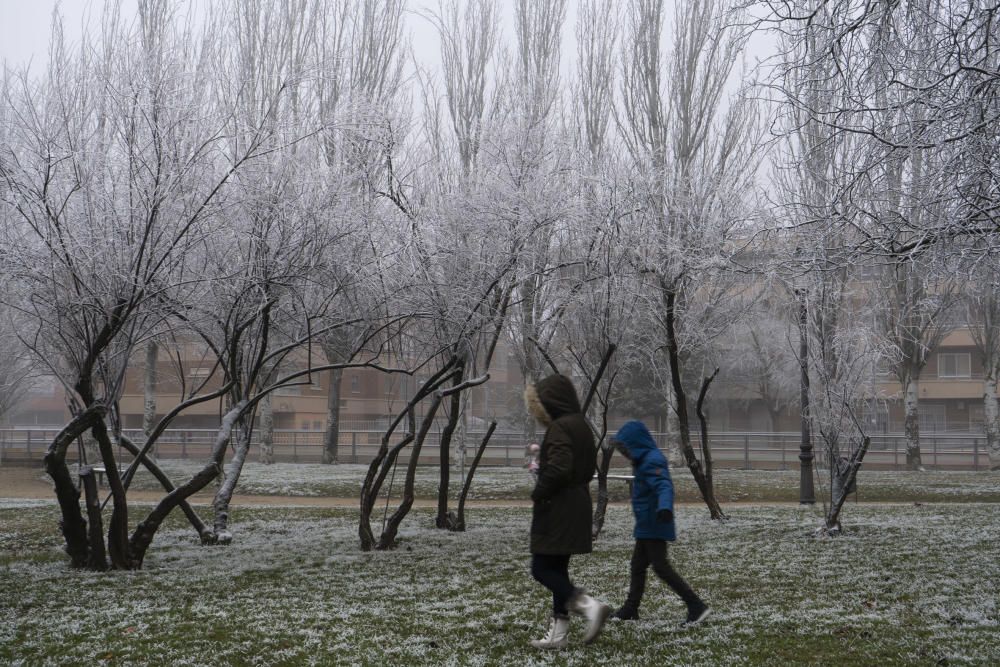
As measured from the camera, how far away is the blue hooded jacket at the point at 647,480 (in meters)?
6.31

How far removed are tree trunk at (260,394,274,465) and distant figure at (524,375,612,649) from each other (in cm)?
2406

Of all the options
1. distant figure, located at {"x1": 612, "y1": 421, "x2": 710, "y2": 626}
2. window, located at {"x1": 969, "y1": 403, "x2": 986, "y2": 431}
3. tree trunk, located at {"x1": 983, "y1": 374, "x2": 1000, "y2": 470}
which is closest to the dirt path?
distant figure, located at {"x1": 612, "y1": 421, "x2": 710, "y2": 626}

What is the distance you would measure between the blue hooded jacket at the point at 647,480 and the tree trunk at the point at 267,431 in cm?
2381

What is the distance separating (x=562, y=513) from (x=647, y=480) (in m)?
0.80

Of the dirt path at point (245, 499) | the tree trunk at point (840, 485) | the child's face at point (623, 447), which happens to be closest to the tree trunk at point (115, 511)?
the child's face at point (623, 447)

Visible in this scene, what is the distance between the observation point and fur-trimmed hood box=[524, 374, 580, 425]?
6.02 m

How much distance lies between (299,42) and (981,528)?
908 inches

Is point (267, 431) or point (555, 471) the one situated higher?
point (555, 471)

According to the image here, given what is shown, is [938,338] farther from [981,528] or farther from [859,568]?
[859,568]

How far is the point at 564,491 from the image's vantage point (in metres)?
5.85

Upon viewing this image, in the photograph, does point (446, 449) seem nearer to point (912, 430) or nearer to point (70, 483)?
point (70, 483)

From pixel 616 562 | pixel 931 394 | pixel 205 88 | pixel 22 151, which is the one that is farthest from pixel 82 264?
pixel 931 394

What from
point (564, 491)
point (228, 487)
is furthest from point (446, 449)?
point (564, 491)

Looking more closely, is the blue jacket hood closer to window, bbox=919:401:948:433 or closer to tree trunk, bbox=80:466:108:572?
tree trunk, bbox=80:466:108:572
